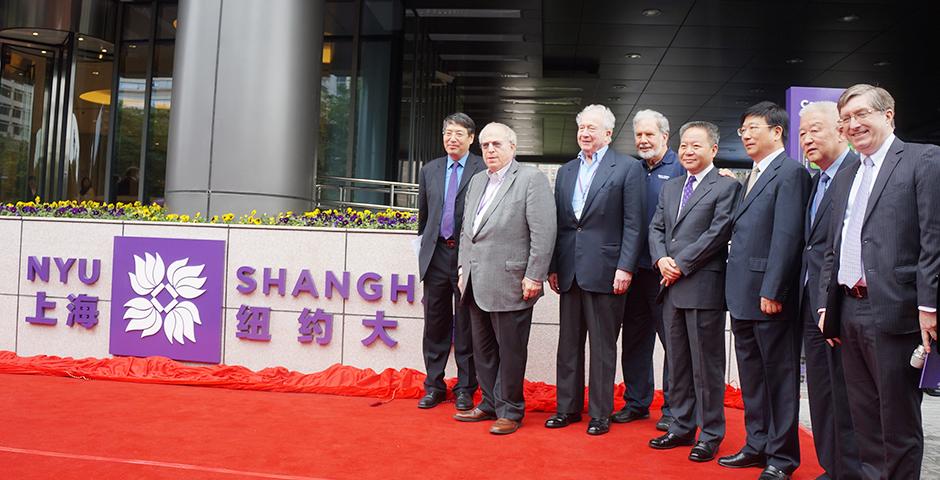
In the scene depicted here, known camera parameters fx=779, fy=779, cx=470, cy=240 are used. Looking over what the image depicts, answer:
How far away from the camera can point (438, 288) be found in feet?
15.8

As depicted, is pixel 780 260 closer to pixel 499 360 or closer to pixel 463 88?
pixel 499 360

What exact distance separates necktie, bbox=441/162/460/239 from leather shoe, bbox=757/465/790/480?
223 cm

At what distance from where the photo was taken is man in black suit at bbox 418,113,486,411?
474cm

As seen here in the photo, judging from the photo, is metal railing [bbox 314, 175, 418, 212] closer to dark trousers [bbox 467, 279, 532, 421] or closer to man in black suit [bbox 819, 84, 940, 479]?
dark trousers [bbox 467, 279, 532, 421]

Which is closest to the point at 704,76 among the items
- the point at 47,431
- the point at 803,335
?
the point at 803,335

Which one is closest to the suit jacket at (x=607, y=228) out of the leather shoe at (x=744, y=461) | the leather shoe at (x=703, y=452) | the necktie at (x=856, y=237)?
the leather shoe at (x=703, y=452)

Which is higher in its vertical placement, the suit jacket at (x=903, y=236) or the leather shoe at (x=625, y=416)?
the suit jacket at (x=903, y=236)

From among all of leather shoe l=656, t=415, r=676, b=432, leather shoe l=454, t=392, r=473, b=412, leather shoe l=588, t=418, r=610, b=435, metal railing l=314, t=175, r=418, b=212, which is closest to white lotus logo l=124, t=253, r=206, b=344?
leather shoe l=454, t=392, r=473, b=412

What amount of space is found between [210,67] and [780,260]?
18.4ft

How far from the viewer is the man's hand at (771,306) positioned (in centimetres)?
330

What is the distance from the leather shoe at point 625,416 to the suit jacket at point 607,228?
0.81 meters

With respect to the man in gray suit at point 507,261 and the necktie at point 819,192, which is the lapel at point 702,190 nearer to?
the necktie at point 819,192

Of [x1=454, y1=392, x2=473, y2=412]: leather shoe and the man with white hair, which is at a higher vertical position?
the man with white hair

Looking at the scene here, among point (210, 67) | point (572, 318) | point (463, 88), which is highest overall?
point (463, 88)
